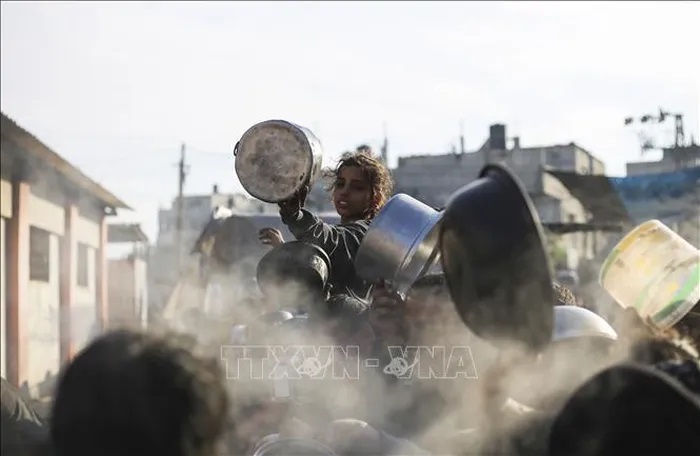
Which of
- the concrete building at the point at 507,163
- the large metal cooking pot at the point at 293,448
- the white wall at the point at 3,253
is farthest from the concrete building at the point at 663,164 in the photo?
the large metal cooking pot at the point at 293,448

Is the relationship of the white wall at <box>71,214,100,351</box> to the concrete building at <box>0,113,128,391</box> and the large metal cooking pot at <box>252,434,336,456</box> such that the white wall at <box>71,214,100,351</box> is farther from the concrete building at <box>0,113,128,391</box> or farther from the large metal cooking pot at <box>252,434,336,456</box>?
the large metal cooking pot at <box>252,434,336,456</box>

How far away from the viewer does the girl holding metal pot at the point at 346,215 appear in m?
3.73

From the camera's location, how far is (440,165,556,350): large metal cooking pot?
2.29 metres

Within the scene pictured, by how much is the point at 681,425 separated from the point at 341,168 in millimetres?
2389

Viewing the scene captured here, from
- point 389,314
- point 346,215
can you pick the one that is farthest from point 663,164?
point 389,314

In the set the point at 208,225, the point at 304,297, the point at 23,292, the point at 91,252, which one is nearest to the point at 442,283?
the point at 304,297

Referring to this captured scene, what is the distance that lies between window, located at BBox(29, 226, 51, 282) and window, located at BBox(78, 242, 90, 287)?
7.81 feet

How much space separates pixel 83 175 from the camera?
1552cm

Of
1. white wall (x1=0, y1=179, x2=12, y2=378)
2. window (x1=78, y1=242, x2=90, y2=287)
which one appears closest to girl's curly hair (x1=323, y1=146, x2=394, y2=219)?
white wall (x1=0, y1=179, x2=12, y2=378)

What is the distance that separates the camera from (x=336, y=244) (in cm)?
376

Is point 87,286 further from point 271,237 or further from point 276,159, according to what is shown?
point 276,159

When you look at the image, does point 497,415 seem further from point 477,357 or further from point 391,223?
point 391,223

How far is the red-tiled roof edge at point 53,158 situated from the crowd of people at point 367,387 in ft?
25.1

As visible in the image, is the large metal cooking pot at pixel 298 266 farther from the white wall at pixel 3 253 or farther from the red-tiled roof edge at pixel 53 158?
the white wall at pixel 3 253
